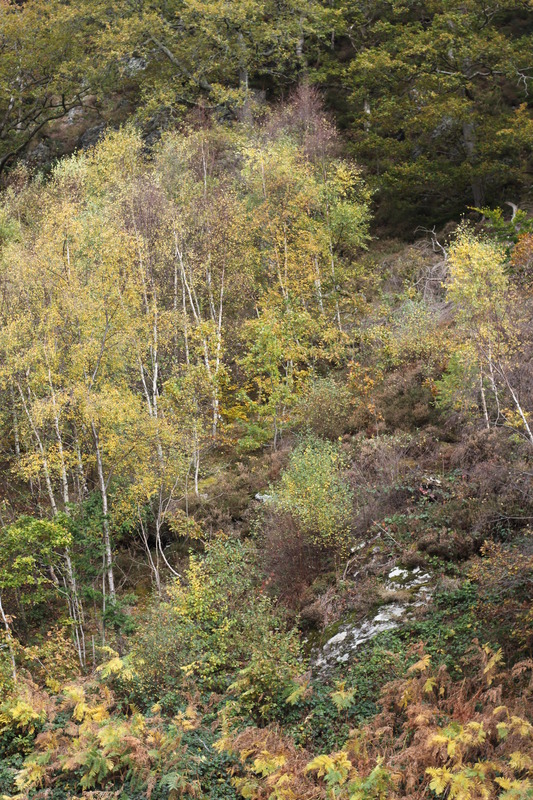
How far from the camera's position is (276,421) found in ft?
70.7

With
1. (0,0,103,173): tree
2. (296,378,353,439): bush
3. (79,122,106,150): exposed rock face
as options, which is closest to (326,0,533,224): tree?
(296,378,353,439): bush

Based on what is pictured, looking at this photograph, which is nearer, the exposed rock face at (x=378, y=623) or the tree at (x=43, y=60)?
the exposed rock face at (x=378, y=623)

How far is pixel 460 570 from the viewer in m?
12.9

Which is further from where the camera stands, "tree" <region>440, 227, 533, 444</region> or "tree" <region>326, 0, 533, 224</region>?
"tree" <region>326, 0, 533, 224</region>

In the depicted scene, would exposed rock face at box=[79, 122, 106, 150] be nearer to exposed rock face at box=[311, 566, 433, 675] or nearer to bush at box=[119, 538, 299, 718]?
bush at box=[119, 538, 299, 718]

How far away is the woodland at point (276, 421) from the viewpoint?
34.9 feet

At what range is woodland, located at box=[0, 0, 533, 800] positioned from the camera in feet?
34.9

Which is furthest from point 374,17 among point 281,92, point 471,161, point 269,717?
point 269,717

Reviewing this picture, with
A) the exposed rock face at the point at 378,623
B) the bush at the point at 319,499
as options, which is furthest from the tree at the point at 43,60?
the exposed rock face at the point at 378,623

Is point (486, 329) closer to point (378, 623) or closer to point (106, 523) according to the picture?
point (378, 623)

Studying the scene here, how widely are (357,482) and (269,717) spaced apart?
6.25 meters

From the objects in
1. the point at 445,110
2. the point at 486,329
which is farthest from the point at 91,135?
the point at 486,329

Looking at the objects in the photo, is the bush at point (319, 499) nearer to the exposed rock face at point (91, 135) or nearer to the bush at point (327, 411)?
the bush at point (327, 411)

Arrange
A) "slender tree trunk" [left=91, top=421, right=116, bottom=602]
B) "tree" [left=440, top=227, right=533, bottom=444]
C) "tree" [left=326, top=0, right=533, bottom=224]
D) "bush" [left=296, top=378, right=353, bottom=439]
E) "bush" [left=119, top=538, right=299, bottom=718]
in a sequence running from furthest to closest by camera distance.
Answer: "tree" [left=326, top=0, right=533, bottom=224] → "bush" [left=296, top=378, right=353, bottom=439] → "slender tree trunk" [left=91, top=421, right=116, bottom=602] → "tree" [left=440, top=227, right=533, bottom=444] → "bush" [left=119, top=538, right=299, bottom=718]
